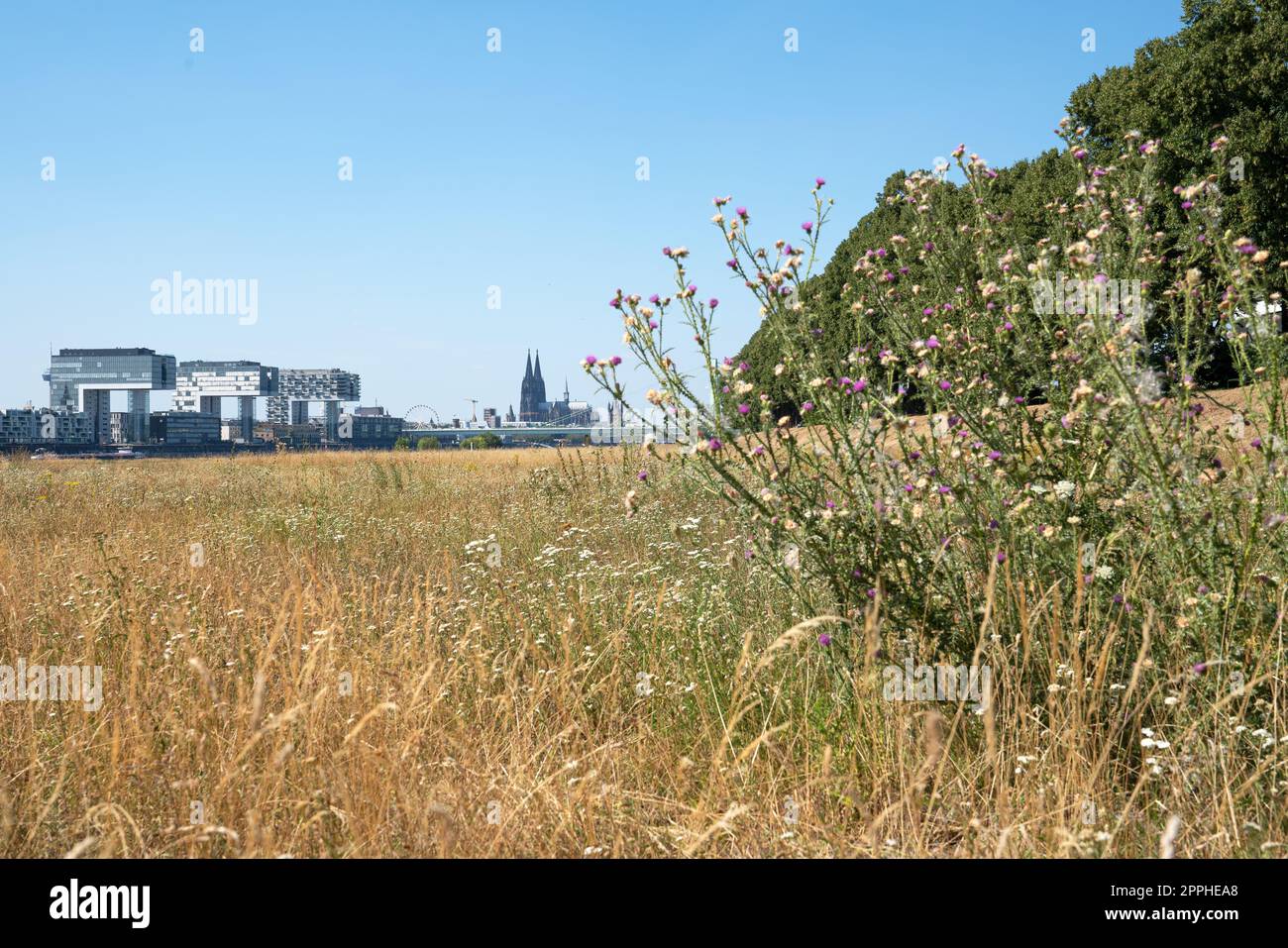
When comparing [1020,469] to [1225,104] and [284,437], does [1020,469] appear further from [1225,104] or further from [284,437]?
[284,437]

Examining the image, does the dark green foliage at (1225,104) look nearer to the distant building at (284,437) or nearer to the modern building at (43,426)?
the distant building at (284,437)

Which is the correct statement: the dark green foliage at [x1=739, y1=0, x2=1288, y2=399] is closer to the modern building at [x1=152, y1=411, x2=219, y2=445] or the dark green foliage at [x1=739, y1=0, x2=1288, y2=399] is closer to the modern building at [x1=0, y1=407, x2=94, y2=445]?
the modern building at [x1=0, y1=407, x2=94, y2=445]

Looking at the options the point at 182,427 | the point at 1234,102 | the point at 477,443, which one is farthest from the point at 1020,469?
the point at 182,427

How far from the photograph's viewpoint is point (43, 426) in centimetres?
14125

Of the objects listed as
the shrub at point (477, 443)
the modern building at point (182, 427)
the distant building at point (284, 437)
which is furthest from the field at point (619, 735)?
the modern building at point (182, 427)

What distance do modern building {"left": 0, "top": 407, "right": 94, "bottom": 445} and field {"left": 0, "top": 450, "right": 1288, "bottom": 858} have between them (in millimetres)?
160881

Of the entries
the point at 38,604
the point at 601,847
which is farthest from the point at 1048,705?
the point at 38,604

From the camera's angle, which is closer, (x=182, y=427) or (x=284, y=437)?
(x=284, y=437)

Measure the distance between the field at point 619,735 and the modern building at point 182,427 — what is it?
16674 cm

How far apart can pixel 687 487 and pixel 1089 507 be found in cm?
137

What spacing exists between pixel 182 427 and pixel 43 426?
24649mm

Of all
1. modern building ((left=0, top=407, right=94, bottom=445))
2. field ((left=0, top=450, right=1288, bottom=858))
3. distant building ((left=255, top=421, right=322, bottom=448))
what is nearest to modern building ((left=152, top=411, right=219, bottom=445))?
modern building ((left=0, top=407, right=94, bottom=445))

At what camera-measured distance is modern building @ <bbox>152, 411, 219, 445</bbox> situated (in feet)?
505
